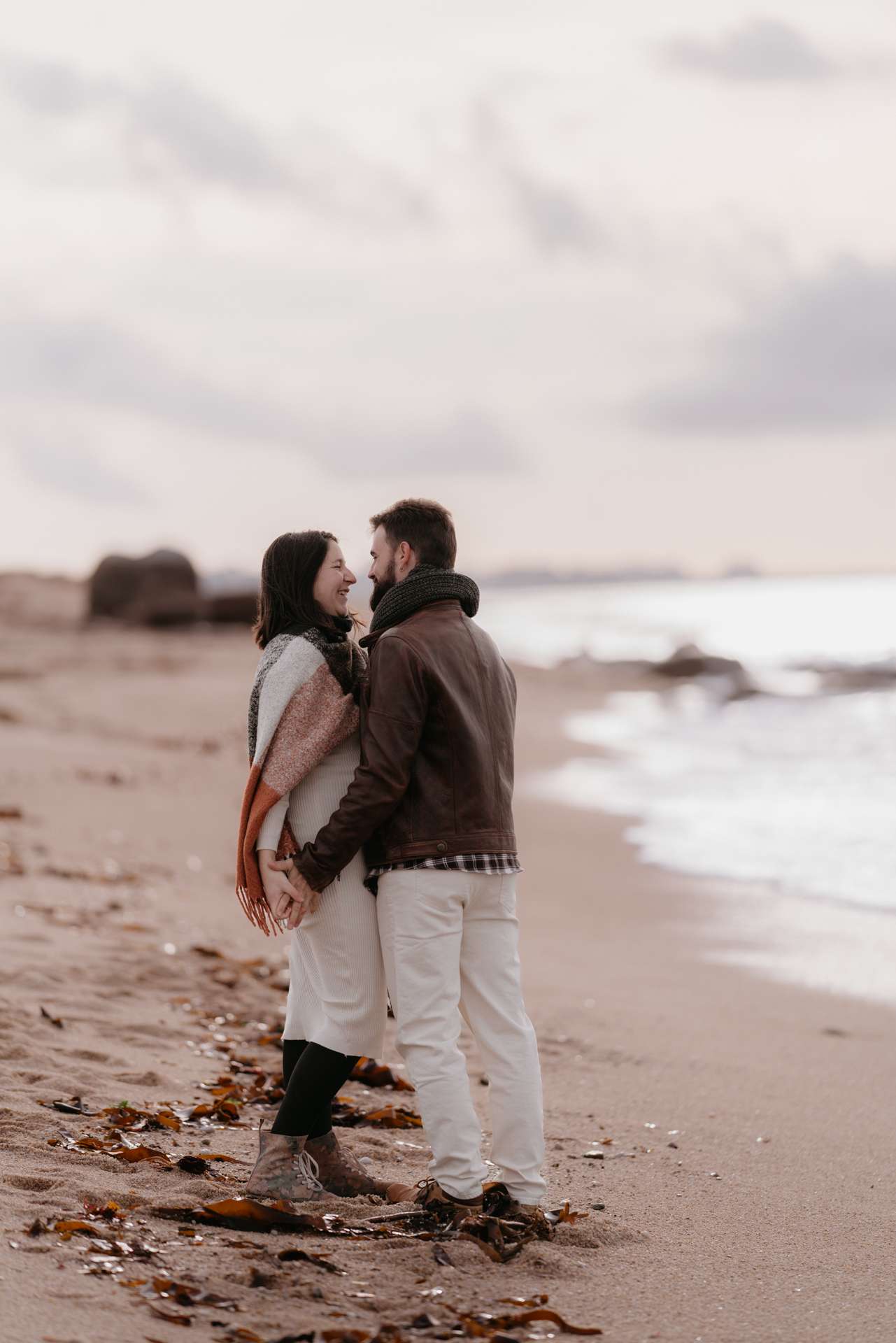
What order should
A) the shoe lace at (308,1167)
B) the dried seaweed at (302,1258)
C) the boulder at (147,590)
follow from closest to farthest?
the dried seaweed at (302,1258) < the shoe lace at (308,1167) < the boulder at (147,590)

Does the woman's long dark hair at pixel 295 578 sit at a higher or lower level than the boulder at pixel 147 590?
lower

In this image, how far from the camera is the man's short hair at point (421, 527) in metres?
3.43

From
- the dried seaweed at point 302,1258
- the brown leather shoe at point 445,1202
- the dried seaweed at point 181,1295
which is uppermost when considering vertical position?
the brown leather shoe at point 445,1202

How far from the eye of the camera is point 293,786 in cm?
338

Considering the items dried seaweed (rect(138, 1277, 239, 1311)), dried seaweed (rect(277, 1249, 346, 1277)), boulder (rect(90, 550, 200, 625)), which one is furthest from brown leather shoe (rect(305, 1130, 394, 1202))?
boulder (rect(90, 550, 200, 625))

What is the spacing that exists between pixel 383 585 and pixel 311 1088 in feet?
4.65

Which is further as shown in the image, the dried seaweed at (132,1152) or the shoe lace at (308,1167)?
the dried seaweed at (132,1152)

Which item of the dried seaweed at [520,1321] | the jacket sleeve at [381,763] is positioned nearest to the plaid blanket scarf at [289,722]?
the jacket sleeve at [381,763]

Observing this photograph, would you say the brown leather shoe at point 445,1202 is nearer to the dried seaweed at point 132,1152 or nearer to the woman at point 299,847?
the woman at point 299,847

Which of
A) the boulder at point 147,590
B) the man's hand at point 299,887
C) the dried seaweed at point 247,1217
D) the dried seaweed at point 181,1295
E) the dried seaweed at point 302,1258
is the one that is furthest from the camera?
the boulder at point 147,590

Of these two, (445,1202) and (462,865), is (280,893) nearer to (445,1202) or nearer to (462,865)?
(462,865)

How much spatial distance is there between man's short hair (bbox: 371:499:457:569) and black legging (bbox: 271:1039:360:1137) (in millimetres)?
1398

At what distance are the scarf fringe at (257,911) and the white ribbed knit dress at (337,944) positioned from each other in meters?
0.09

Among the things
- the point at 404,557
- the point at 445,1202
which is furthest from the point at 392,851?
the point at 445,1202
